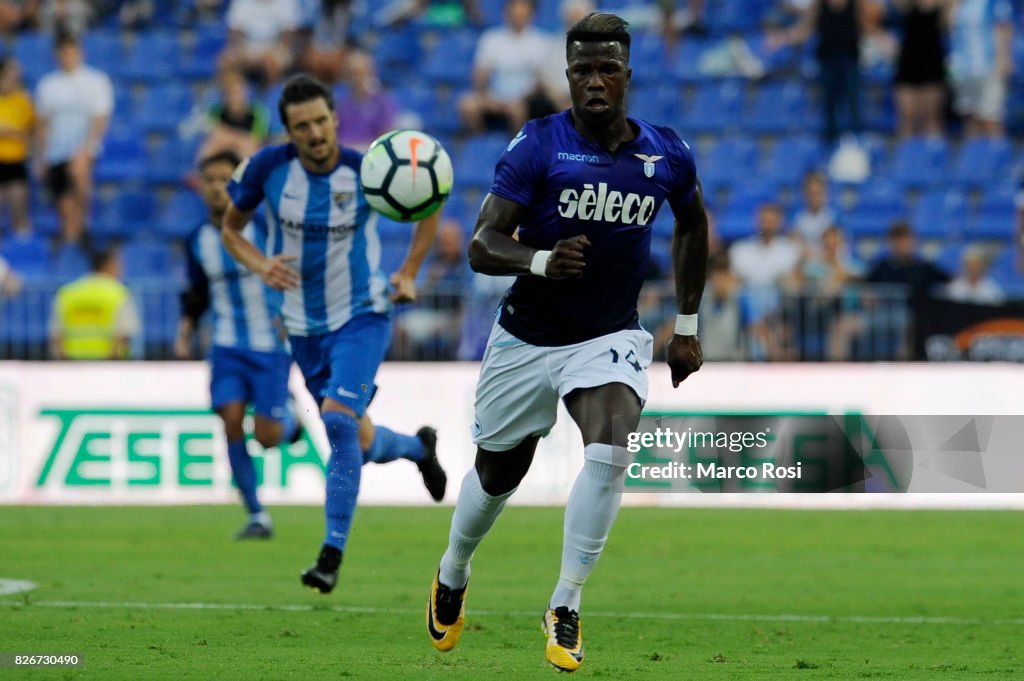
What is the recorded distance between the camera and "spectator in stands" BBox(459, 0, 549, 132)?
2027cm

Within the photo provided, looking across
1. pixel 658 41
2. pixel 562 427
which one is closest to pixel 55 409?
pixel 562 427

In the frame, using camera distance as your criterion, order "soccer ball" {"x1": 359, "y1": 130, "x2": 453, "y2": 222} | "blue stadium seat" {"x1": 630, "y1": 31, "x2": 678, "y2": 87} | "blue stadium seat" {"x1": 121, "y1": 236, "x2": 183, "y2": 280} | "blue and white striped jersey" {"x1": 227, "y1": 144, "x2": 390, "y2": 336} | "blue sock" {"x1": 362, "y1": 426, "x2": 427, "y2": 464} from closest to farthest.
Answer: "soccer ball" {"x1": 359, "y1": 130, "x2": 453, "y2": 222} < "blue and white striped jersey" {"x1": 227, "y1": 144, "x2": 390, "y2": 336} < "blue sock" {"x1": 362, "y1": 426, "x2": 427, "y2": 464} < "blue stadium seat" {"x1": 121, "y1": 236, "x2": 183, "y2": 280} < "blue stadium seat" {"x1": 630, "y1": 31, "x2": 678, "y2": 87}

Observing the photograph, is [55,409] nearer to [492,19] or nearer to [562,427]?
[562,427]

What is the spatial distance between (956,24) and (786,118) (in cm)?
215

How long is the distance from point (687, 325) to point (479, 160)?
13.0 meters

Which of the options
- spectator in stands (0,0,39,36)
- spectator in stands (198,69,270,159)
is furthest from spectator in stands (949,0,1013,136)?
spectator in stands (0,0,39,36)

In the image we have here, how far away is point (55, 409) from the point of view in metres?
15.7

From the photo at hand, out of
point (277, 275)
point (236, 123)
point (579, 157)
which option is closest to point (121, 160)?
point (236, 123)

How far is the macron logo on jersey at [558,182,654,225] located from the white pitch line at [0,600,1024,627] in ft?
8.41

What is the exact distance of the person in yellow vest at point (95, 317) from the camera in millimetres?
16406

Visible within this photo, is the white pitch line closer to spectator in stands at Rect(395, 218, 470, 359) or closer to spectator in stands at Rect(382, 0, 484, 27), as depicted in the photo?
spectator in stands at Rect(395, 218, 470, 359)

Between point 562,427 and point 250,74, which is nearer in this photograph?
point 562,427

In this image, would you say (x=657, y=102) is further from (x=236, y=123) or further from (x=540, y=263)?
(x=540, y=263)

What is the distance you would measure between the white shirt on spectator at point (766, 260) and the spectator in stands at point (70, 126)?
7.40 m
